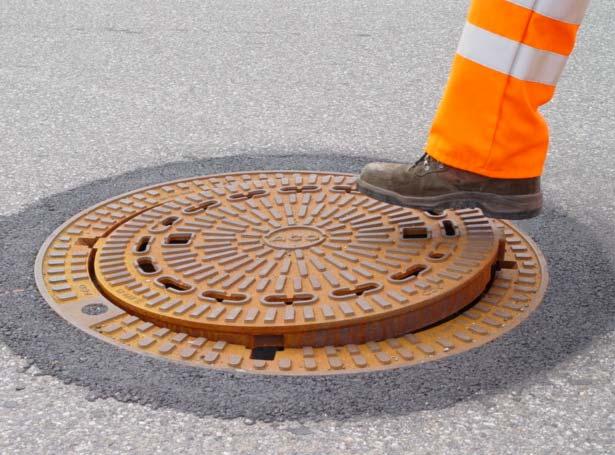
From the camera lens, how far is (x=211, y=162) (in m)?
3.31

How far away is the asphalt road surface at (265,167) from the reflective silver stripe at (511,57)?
57cm

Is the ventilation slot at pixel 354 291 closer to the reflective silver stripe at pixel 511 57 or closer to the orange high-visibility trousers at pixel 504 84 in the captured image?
the orange high-visibility trousers at pixel 504 84

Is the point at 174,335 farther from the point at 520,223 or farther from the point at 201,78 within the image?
the point at 201,78

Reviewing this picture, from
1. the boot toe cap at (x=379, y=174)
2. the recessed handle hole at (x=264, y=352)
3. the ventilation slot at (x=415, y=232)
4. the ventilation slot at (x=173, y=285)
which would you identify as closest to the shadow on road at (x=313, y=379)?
the recessed handle hole at (x=264, y=352)

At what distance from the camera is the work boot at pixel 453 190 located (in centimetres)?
242

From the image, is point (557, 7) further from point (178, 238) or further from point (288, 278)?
point (178, 238)

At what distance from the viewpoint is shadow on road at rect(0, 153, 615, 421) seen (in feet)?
6.28

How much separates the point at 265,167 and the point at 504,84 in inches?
45.5

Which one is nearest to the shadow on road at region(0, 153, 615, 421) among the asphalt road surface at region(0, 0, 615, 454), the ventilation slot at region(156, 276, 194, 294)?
the asphalt road surface at region(0, 0, 615, 454)

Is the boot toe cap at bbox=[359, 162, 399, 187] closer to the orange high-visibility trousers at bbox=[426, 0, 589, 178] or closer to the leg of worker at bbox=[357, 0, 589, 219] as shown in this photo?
the leg of worker at bbox=[357, 0, 589, 219]

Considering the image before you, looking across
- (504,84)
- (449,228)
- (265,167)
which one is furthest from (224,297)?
(265,167)

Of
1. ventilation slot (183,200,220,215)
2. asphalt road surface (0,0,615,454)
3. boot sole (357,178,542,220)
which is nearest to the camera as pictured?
asphalt road surface (0,0,615,454)

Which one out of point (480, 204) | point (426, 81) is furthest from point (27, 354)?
point (426, 81)

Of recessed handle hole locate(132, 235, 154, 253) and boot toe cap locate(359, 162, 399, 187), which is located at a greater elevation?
boot toe cap locate(359, 162, 399, 187)
